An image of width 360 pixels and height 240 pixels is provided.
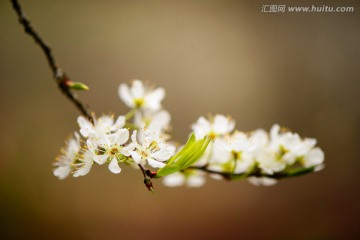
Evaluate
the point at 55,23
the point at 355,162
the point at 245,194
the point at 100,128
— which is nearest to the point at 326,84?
the point at 355,162

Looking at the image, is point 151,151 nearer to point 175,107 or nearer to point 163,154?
point 163,154

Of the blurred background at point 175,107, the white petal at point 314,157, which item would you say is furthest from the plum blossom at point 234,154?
the blurred background at point 175,107

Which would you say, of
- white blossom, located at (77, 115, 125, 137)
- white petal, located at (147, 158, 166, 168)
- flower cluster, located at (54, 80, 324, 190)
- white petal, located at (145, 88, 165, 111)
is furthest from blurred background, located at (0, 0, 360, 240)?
white petal, located at (147, 158, 166, 168)

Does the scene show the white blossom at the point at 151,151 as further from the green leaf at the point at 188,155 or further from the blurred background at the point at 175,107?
the blurred background at the point at 175,107

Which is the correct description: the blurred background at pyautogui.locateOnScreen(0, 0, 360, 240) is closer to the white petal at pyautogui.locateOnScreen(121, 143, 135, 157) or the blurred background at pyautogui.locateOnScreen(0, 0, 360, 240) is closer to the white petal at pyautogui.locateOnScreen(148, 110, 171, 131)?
the white petal at pyautogui.locateOnScreen(148, 110, 171, 131)

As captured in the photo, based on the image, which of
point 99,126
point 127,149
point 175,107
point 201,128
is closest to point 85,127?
point 99,126

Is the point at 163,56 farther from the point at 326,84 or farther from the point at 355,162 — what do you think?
the point at 355,162
